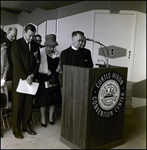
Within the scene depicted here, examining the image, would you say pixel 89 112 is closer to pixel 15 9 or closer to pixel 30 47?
pixel 30 47

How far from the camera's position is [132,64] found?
4.53 m

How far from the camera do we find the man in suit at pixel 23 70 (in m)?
2.77

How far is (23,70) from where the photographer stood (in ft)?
9.16

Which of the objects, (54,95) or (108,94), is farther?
(54,95)

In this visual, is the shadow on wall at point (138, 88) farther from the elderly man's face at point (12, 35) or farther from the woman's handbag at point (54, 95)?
the elderly man's face at point (12, 35)

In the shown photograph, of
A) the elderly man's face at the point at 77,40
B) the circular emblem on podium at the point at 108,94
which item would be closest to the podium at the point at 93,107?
the circular emblem on podium at the point at 108,94

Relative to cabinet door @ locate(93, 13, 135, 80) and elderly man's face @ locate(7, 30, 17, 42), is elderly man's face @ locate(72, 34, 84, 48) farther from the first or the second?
cabinet door @ locate(93, 13, 135, 80)

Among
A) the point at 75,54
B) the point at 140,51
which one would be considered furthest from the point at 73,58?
the point at 140,51

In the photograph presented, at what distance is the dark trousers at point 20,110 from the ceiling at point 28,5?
114 centimetres

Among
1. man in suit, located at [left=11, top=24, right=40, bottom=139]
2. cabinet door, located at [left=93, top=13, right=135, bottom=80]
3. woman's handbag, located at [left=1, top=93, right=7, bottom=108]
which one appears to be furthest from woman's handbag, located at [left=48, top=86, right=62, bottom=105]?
cabinet door, located at [left=93, top=13, right=135, bottom=80]

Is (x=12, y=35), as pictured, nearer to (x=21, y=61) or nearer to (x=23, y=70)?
(x=21, y=61)

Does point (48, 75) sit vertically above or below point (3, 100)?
above

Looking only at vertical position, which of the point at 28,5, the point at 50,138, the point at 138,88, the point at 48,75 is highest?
the point at 28,5

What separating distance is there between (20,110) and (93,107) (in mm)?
1043
